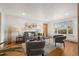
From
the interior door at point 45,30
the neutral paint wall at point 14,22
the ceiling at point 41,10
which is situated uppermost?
the ceiling at point 41,10

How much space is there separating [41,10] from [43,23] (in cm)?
28

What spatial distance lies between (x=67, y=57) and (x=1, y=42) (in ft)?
4.70

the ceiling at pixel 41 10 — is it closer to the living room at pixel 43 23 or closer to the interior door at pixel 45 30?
the living room at pixel 43 23

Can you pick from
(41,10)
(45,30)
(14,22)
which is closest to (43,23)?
(45,30)

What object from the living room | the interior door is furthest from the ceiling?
the interior door

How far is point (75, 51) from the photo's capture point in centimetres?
233

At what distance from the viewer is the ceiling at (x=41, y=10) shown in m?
2.31

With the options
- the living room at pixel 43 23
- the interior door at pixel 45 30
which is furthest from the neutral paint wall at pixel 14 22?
the interior door at pixel 45 30

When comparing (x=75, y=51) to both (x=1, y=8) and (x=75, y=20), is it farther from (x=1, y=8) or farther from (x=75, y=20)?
(x=1, y=8)

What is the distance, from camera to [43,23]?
2.35 meters

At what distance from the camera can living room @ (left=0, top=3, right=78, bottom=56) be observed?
2.30 meters

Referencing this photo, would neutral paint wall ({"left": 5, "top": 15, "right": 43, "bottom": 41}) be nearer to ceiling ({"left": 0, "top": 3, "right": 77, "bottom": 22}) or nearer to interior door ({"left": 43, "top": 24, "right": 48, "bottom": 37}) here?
ceiling ({"left": 0, "top": 3, "right": 77, "bottom": 22})

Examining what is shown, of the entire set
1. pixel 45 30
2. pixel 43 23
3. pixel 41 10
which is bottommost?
pixel 45 30

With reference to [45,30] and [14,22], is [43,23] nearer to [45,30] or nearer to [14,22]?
[45,30]
